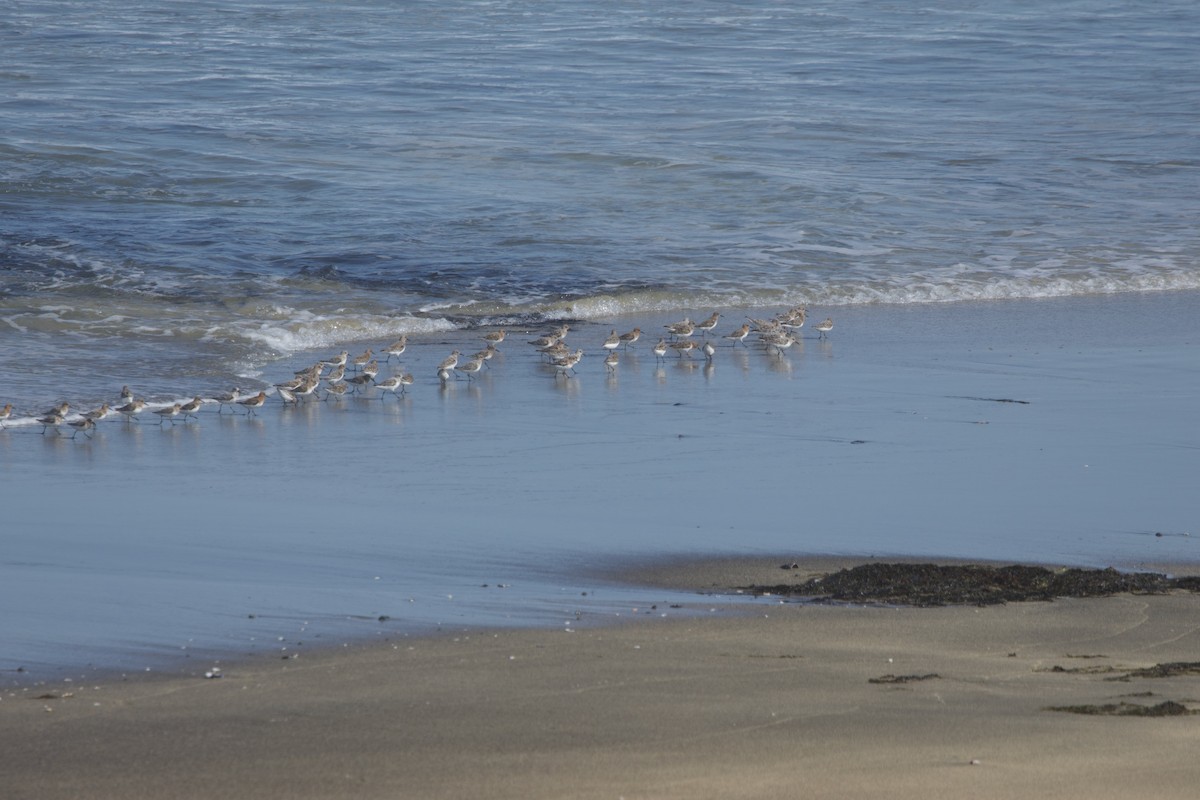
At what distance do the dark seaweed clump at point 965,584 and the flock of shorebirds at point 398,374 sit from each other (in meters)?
5.42

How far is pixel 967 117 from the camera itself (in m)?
25.8

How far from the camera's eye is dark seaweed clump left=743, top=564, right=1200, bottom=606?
6781 mm

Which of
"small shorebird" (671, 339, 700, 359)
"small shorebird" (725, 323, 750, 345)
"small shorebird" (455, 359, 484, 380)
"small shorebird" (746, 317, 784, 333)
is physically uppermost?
"small shorebird" (746, 317, 784, 333)

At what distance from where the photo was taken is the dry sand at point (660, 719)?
4574 mm

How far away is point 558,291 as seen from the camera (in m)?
16.2

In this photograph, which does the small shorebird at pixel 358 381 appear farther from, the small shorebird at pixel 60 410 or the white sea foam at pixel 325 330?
the small shorebird at pixel 60 410

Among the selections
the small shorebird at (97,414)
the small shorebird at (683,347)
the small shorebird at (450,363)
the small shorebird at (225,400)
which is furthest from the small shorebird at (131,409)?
the small shorebird at (683,347)

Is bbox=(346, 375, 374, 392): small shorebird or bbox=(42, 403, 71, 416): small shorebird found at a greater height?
bbox=(346, 375, 374, 392): small shorebird

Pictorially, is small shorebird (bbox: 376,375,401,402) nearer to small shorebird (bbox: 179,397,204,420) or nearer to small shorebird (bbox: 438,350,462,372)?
small shorebird (bbox: 438,350,462,372)

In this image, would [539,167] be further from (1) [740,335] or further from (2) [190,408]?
(2) [190,408]

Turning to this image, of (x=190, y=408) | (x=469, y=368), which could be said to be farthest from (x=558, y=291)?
(x=190, y=408)

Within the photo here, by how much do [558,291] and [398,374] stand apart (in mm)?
4266

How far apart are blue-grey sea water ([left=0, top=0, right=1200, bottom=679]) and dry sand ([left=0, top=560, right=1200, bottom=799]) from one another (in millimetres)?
603

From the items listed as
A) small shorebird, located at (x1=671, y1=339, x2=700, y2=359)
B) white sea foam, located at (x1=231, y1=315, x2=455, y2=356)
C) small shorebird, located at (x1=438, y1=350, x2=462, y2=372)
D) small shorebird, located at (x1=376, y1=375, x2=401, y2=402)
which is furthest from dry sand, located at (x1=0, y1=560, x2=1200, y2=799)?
white sea foam, located at (x1=231, y1=315, x2=455, y2=356)
